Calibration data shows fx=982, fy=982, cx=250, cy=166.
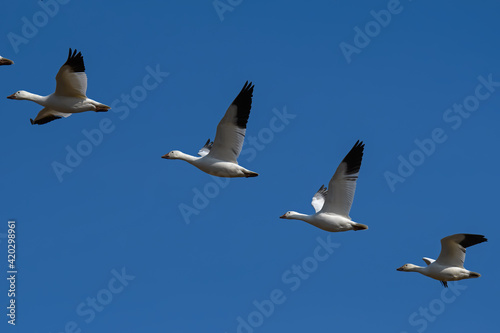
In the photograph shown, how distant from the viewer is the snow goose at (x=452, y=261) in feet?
66.6

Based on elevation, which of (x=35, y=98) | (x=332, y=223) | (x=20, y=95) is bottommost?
(x=20, y=95)

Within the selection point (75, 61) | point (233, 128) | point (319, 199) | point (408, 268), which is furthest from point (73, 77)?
point (408, 268)

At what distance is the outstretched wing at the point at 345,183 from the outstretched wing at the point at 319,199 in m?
2.45

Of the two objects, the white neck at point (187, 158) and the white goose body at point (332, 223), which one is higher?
the white goose body at point (332, 223)

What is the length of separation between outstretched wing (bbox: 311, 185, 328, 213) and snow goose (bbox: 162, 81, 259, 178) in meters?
3.16

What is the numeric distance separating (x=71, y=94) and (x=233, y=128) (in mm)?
3425

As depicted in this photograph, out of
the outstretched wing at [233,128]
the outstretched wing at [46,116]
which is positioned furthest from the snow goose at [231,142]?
the outstretched wing at [46,116]

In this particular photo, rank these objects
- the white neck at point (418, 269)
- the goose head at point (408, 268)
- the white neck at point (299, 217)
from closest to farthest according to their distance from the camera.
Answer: the white neck at point (299, 217), the white neck at point (418, 269), the goose head at point (408, 268)

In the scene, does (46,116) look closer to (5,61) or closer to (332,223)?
(5,61)

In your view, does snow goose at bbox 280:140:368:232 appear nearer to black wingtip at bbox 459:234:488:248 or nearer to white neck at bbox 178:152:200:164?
black wingtip at bbox 459:234:488:248

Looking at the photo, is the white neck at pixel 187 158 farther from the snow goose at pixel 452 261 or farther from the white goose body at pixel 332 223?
the snow goose at pixel 452 261

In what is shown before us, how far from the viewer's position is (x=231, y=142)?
1967cm

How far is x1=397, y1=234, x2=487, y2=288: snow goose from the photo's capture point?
2031 centimetres

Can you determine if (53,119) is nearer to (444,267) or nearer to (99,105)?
(99,105)
